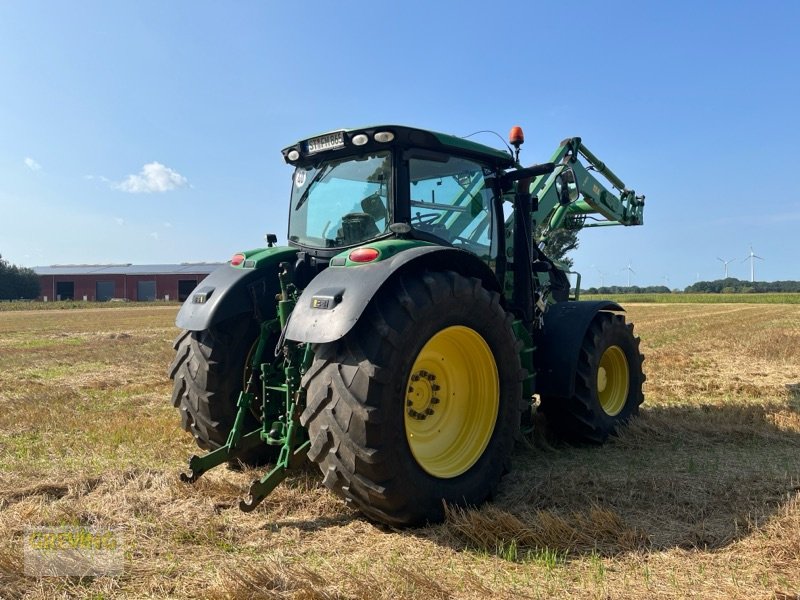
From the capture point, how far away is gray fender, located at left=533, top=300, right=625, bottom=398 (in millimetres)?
5180

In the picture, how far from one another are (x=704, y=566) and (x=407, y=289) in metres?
2.00

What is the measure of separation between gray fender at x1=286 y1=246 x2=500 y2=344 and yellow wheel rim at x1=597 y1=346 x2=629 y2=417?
3079mm

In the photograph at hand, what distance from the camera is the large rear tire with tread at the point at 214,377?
13.9 ft

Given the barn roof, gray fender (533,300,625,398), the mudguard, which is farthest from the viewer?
the barn roof

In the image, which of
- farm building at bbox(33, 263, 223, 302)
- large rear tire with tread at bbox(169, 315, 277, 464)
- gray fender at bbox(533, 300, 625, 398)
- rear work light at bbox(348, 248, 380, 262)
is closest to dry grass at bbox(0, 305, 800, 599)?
large rear tire with tread at bbox(169, 315, 277, 464)

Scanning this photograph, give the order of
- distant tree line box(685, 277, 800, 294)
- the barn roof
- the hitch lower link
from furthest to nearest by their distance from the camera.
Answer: distant tree line box(685, 277, 800, 294) < the barn roof < the hitch lower link

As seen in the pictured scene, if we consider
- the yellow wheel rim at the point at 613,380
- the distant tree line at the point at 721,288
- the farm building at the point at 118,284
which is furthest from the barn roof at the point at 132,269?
the yellow wheel rim at the point at 613,380

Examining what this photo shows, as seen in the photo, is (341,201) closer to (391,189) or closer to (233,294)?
(391,189)

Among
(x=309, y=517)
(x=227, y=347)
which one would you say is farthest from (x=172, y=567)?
(x=227, y=347)

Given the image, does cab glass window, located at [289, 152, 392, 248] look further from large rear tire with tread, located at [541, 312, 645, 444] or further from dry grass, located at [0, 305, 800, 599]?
large rear tire with tread, located at [541, 312, 645, 444]

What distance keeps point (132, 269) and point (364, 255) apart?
70.5 m

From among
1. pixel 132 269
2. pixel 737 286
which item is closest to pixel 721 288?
pixel 737 286

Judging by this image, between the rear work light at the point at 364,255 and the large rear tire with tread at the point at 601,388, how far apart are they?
102 inches

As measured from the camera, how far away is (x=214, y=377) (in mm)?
4242
